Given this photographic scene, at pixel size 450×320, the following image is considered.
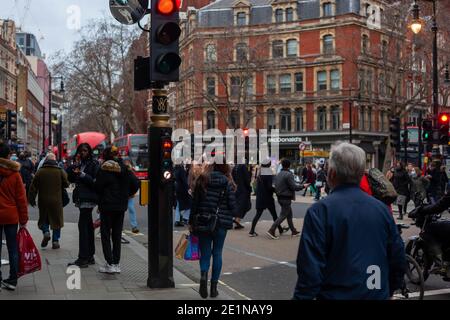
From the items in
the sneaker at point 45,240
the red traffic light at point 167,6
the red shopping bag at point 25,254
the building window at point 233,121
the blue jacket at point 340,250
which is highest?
the building window at point 233,121

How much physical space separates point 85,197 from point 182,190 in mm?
5964

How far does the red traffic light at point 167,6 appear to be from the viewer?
25.1 ft

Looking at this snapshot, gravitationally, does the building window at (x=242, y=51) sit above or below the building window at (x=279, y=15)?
below

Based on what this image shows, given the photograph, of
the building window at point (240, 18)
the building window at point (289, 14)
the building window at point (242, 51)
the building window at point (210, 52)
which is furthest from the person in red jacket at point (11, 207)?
the building window at point (240, 18)

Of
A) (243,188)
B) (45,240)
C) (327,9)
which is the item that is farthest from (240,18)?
(45,240)

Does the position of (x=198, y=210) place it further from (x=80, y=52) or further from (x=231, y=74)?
(x=80, y=52)

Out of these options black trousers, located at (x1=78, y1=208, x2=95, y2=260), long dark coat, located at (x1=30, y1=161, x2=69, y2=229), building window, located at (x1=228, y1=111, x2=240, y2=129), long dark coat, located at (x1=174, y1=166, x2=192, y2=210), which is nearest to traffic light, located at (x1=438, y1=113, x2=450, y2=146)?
long dark coat, located at (x1=174, y1=166, x2=192, y2=210)

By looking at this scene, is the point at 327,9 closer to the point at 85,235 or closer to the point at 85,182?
the point at 85,182

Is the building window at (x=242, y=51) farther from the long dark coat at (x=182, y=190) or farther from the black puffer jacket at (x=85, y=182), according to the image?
the black puffer jacket at (x=85, y=182)

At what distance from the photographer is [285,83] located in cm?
5681

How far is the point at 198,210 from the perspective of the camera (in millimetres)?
7402

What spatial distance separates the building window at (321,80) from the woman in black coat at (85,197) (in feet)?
155

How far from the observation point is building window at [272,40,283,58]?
185 feet

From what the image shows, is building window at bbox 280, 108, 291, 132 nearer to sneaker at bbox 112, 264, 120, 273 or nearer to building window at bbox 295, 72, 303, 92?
building window at bbox 295, 72, 303, 92
